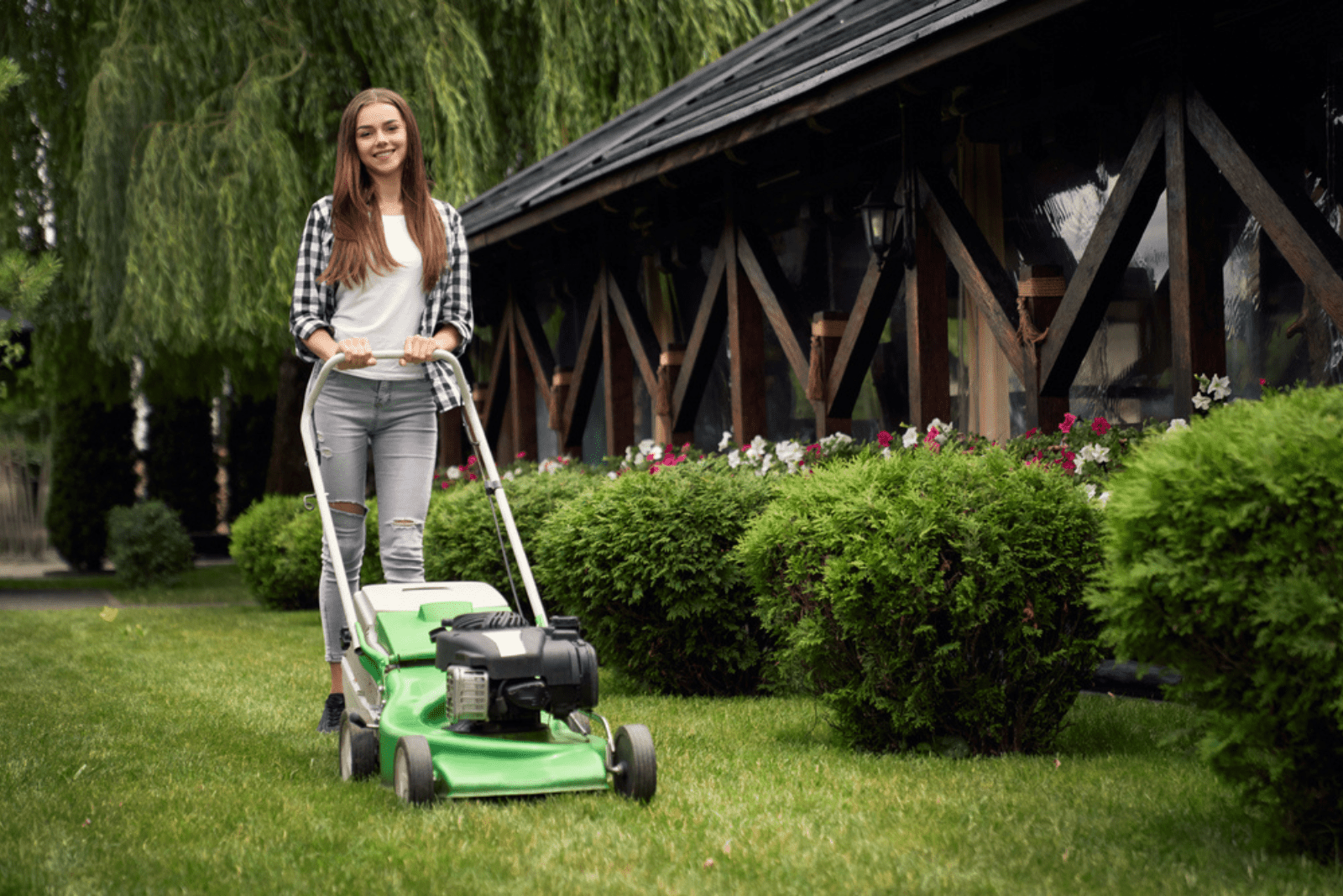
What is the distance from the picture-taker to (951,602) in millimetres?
4211

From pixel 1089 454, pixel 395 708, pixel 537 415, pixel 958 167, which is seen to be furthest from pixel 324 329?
pixel 537 415

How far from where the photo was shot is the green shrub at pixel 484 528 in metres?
7.45

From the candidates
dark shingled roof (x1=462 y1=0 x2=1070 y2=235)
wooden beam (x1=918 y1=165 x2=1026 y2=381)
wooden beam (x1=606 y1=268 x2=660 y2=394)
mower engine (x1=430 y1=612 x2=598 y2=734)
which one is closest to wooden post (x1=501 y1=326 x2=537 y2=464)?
dark shingled roof (x1=462 y1=0 x2=1070 y2=235)

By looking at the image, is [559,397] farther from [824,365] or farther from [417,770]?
[417,770]

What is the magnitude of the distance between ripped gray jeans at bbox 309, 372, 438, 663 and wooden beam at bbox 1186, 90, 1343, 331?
2931mm

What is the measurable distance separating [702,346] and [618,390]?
1509 millimetres

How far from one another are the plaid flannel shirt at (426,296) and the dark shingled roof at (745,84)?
2.13 meters

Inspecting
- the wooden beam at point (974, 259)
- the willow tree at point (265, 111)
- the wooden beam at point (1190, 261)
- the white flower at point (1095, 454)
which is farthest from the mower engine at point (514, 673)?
the willow tree at point (265, 111)

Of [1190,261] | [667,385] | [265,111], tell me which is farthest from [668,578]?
[265,111]

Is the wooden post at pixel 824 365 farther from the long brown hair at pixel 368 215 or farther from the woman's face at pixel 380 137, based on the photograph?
the woman's face at pixel 380 137

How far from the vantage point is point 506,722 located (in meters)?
3.81

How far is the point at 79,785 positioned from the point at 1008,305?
4170 mm

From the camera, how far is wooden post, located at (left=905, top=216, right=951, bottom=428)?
6609 mm

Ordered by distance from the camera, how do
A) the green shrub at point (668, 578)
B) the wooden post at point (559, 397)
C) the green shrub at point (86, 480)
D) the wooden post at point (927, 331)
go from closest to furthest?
the green shrub at point (668, 578) → the wooden post at point (927, 331) → the wooden post at point (559, 397) → the green shrub at point (86, 480)
